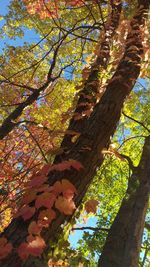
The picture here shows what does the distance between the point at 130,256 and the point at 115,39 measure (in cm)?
416

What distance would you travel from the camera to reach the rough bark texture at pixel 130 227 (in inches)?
233

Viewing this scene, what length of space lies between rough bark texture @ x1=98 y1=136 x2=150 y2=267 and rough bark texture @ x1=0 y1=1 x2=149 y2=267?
3024mm

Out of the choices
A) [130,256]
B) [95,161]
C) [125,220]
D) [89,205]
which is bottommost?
[89,205]

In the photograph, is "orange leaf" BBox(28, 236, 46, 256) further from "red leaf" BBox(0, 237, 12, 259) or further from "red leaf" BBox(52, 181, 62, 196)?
"red leaf" BBox(52, 181, 62, 196)

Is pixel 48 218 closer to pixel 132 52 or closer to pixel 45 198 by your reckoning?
pixel 45 198

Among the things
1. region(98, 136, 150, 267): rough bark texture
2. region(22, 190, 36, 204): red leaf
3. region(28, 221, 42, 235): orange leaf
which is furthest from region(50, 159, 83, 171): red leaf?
region(98, 136, 150, 267): rough bark texture

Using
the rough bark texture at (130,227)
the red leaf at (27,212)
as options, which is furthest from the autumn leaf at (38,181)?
the rough bark texture at (130,227)

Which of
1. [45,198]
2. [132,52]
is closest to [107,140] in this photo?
[45,198]

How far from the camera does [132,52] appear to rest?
4.76 metres

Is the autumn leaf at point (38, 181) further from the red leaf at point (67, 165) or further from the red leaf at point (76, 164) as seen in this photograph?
the red leaf at point (76, 164)

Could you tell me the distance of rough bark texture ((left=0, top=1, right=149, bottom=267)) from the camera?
8.25 ft

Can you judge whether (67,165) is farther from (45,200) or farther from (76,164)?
(45,200)

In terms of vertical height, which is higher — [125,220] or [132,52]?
[132,52]

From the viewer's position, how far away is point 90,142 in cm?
321
